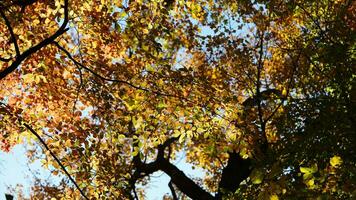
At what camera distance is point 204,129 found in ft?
28.0

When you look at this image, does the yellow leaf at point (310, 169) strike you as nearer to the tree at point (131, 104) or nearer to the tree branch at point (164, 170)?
the tree at point (131, 104)

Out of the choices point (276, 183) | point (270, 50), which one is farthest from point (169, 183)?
point (276, 183)

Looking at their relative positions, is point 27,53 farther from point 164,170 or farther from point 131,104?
point 164,170

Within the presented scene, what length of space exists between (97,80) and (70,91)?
5.35ft

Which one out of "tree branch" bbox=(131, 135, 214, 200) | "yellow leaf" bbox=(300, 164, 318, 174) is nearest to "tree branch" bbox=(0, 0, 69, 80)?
"yellow leaf" bbox=(300, 164, 318, 174)

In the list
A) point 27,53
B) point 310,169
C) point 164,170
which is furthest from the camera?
point 164,170

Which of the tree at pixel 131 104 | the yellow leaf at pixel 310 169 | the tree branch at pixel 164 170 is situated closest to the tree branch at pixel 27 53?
the tree at pixel 131 104

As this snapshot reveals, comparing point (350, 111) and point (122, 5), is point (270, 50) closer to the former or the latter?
point (350, 111)

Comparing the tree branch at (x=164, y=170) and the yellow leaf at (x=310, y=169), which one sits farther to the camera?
the tree branch at (x=164, y=170)

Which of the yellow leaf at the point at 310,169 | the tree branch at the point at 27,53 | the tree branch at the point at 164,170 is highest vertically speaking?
the tree branch at the point at 164,170

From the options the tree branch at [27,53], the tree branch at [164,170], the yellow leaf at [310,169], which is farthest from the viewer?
the tree branch at [164,170]

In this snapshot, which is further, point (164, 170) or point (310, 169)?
point (164, 170)

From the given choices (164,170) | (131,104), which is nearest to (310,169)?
(131,104)

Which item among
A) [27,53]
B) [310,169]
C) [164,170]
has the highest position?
[164,170]
